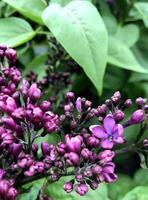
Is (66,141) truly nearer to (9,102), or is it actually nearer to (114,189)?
(9,102)

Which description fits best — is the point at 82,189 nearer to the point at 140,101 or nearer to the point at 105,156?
the point at 105,156

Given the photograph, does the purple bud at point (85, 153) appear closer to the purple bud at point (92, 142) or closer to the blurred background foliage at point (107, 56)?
the purple bud at point (92, 142)

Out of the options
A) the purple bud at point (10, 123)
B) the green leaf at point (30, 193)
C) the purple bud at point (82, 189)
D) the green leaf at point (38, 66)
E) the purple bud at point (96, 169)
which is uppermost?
the purple bud at point (10, 123)

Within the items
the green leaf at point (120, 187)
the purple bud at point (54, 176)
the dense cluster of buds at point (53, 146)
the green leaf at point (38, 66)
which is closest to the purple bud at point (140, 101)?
the dense cluster of buds at point (53, 146)

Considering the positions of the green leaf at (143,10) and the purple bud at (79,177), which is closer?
the purple bud at (79,177)

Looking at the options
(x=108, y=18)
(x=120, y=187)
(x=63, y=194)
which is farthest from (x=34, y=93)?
(x=108, y=18)

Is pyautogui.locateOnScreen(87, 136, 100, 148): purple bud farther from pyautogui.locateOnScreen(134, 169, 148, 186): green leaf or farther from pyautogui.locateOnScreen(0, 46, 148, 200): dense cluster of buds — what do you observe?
pyautogui.locateOnScreen(134, 169, 148, 186): green leaf

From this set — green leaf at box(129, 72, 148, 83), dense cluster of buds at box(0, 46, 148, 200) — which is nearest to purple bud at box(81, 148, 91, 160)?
dense cluster of buds at box(0, 46, 148, 200)
